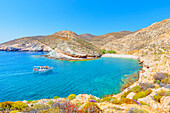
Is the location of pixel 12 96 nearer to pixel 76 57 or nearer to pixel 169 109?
pixel 169 109

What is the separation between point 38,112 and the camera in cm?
548

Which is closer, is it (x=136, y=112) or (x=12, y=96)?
(x=136, y=112)

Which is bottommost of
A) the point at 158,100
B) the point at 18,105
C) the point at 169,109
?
the point at 158,100

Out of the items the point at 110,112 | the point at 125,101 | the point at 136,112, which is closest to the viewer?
the point at 136,112

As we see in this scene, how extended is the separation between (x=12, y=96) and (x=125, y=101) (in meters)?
20.7

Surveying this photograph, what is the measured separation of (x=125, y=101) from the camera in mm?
8242

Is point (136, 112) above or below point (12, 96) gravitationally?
above

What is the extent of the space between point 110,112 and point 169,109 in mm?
5144

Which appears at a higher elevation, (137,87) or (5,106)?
(5,106)

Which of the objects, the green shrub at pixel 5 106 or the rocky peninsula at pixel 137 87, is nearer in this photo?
the rocky peninsula at pixel 137 87

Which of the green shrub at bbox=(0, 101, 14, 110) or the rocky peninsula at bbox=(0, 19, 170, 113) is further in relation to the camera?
the green shrub at bbox=(0, 101, 14, 110)

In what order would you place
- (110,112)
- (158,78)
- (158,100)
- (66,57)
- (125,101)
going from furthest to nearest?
(66,57)
(158,78)
(158,100)
(125,101)
(110,112)

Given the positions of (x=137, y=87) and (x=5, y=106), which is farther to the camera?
(x=137, y=87)

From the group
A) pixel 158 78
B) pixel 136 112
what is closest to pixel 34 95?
pixel 136 112
